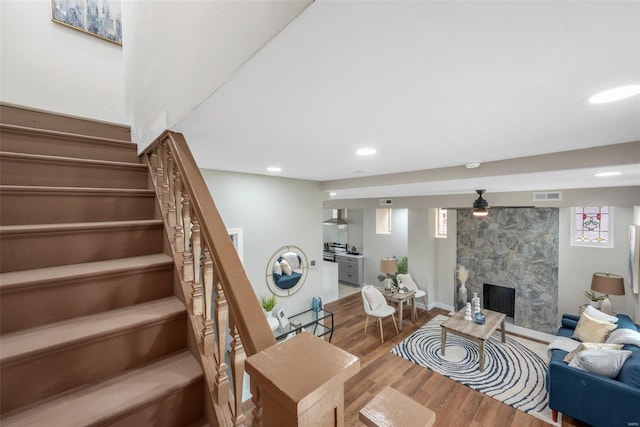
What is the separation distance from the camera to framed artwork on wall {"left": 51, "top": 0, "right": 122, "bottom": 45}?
2.53 metres

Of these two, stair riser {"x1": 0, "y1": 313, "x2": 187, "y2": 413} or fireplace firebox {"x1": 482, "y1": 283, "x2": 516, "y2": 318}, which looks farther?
fireplace firebox {"x1": 482, "y1": 283, "x2": 516, "y2": 318}

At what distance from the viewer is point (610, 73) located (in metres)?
0.78

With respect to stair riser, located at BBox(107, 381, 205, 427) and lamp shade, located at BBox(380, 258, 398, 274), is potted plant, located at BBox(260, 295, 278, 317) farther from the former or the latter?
lamp shade, located at BBox(380, 258, 398, 274)

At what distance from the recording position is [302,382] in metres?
0.54

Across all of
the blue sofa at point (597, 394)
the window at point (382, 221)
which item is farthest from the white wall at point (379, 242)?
the blue sofa at point (597, 394)

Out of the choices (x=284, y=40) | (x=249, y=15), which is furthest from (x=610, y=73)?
(x=249, y=15)

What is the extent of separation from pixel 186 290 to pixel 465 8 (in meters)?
1.48

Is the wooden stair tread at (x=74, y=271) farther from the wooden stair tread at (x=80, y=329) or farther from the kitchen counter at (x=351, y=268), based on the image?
A: the kitchen counter at (x=351, y=268)

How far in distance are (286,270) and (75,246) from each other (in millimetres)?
2336

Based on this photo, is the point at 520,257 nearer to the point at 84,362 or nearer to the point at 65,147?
the point at 84,362

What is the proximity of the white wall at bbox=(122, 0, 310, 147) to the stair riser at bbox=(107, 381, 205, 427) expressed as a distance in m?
1.21

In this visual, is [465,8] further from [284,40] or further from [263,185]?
[263,185]

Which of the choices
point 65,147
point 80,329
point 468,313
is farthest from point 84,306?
point 468,313

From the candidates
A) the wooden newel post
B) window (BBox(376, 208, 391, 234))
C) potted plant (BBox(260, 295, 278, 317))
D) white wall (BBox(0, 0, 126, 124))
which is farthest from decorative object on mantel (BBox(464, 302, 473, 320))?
white wall (BBox(0, 0, 126, 124))
